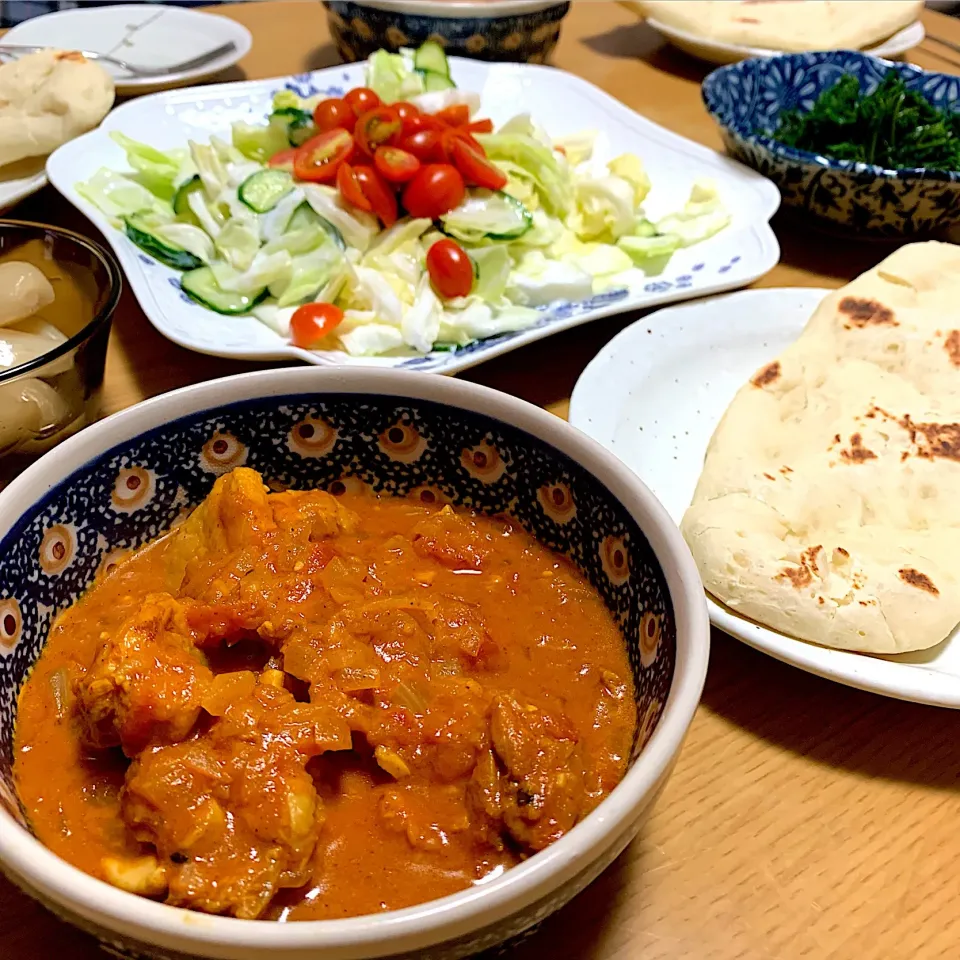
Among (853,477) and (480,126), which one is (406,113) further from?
(853,477)

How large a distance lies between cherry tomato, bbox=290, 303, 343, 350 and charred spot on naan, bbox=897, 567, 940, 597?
1.33 metres

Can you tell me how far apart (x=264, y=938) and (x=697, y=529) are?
1.02 m

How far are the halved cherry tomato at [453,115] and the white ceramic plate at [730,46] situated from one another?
1.49 meters

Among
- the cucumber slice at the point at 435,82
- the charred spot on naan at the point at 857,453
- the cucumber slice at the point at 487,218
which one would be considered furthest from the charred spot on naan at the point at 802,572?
the cucumber slice at the point at 435,82

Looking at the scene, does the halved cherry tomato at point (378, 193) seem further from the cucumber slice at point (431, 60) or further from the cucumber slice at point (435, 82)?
the cucumber slice at point (431, 60)

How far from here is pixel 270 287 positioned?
228cm

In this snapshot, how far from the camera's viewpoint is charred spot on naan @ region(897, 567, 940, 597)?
1413mm

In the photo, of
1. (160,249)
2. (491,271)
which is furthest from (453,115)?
(160,249)

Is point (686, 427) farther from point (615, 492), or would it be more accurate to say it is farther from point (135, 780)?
point (135, 780)

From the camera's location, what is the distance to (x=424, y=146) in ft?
8.55

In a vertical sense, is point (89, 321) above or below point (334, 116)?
below

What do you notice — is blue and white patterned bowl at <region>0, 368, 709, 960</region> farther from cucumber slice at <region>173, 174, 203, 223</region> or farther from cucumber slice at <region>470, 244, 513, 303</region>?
cucumber slice at <region>173, 174, 203, 223</region>

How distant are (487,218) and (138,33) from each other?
2.29 m

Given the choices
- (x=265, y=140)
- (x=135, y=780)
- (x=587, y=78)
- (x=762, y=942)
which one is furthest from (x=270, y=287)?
(x=587, y=78)
